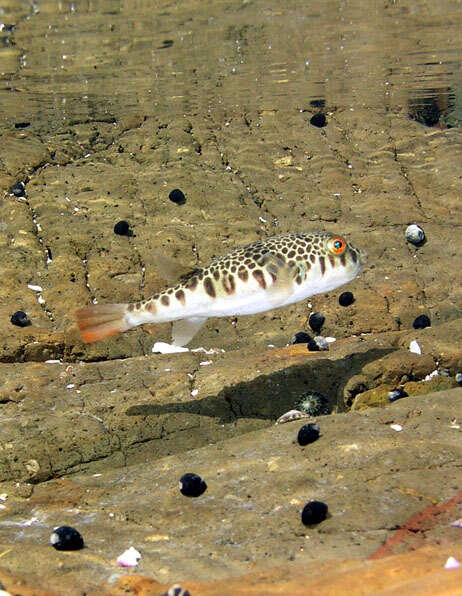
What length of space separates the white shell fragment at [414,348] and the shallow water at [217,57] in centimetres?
751

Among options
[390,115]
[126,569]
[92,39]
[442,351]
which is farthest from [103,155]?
[126,569]

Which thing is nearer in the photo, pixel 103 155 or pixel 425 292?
pixel 425 292

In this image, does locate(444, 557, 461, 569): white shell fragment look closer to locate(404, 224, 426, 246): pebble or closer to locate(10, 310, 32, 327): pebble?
locate(10, 310, 32, 327): pebble

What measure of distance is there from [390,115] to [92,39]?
8.91 metres

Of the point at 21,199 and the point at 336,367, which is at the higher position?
the point at 21,199

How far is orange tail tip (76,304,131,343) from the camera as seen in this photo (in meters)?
6.86

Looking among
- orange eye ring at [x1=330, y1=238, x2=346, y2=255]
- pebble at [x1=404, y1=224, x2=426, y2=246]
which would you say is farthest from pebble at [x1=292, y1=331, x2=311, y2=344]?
pebble at [x1=404, y1=224, x2=426, y2=246]

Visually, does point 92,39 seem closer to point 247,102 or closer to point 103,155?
point 103,155

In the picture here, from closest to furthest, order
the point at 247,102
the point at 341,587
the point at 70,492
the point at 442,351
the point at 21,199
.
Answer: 1. the point at 341,587
2. the point at 70,492
3. the point at 442,351
4. the point at 21,199
5. the point at 247,102

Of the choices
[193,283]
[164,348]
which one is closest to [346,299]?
[164,348]

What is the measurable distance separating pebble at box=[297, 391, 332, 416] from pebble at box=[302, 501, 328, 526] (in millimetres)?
3103

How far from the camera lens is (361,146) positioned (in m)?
15.8

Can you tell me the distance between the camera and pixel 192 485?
586 cm

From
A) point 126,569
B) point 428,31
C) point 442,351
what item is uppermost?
point 428,31
